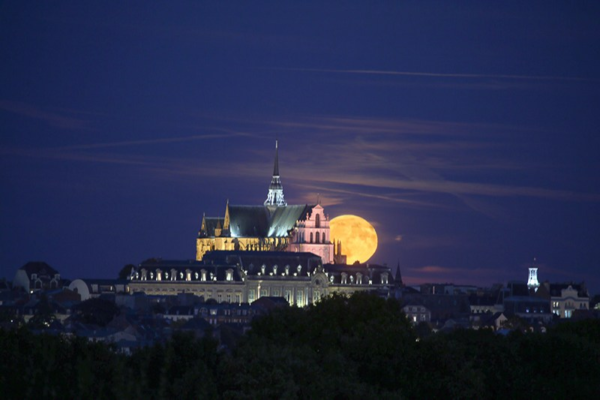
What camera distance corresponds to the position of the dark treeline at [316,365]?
60688 millimetres

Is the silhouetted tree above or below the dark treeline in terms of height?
above

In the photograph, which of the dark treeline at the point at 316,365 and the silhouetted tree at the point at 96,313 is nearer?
the dark treeline at the point at 316,365

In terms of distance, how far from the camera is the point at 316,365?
226 ft

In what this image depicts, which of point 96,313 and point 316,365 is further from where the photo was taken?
point 96,313

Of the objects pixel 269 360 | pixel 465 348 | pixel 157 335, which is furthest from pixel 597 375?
pixel 157 335

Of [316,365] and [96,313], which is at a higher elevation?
[96,313]

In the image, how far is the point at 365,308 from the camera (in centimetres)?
9538

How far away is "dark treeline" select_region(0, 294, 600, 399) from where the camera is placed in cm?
6069

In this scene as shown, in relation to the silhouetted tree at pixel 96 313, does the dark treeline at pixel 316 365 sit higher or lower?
lower

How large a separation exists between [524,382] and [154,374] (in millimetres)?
16836

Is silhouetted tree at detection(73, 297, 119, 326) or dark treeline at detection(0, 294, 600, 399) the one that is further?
silhouetted tree at detection(73, 297, 119, 326)

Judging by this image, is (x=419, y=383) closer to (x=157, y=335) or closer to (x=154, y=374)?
(x=154, y=374)

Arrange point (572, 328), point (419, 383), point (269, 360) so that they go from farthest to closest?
point (572, 328)
point (419, 383)
point (269, 360)

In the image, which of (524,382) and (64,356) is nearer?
(64,356)
